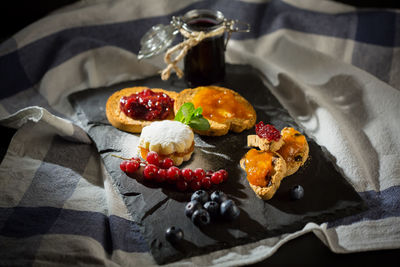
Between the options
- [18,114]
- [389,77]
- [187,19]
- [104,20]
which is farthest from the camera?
[104,20]

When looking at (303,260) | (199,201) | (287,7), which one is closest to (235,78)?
(287,7)

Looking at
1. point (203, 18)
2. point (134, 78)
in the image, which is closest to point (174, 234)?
point (203, 18)

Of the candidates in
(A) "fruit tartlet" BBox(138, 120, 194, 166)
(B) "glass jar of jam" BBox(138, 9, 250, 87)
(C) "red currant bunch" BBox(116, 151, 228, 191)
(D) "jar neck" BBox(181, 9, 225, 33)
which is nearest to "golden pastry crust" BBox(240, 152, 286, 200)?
(C) "red currant bunch" BBox(116, 151, 228, 191)

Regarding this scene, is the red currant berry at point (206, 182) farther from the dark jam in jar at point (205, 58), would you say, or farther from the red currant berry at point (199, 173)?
the dark jam in jar at point (205, 58)

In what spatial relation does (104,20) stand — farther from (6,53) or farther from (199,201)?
(199,201)

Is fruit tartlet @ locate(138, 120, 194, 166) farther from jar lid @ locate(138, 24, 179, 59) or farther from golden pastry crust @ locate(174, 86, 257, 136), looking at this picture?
jar lid @ locate(138, 24, 179, 59)

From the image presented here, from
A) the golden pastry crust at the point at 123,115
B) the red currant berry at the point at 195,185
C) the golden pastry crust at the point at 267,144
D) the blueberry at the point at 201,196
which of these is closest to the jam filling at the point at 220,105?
the golden pastry crust at the point at 123,115
